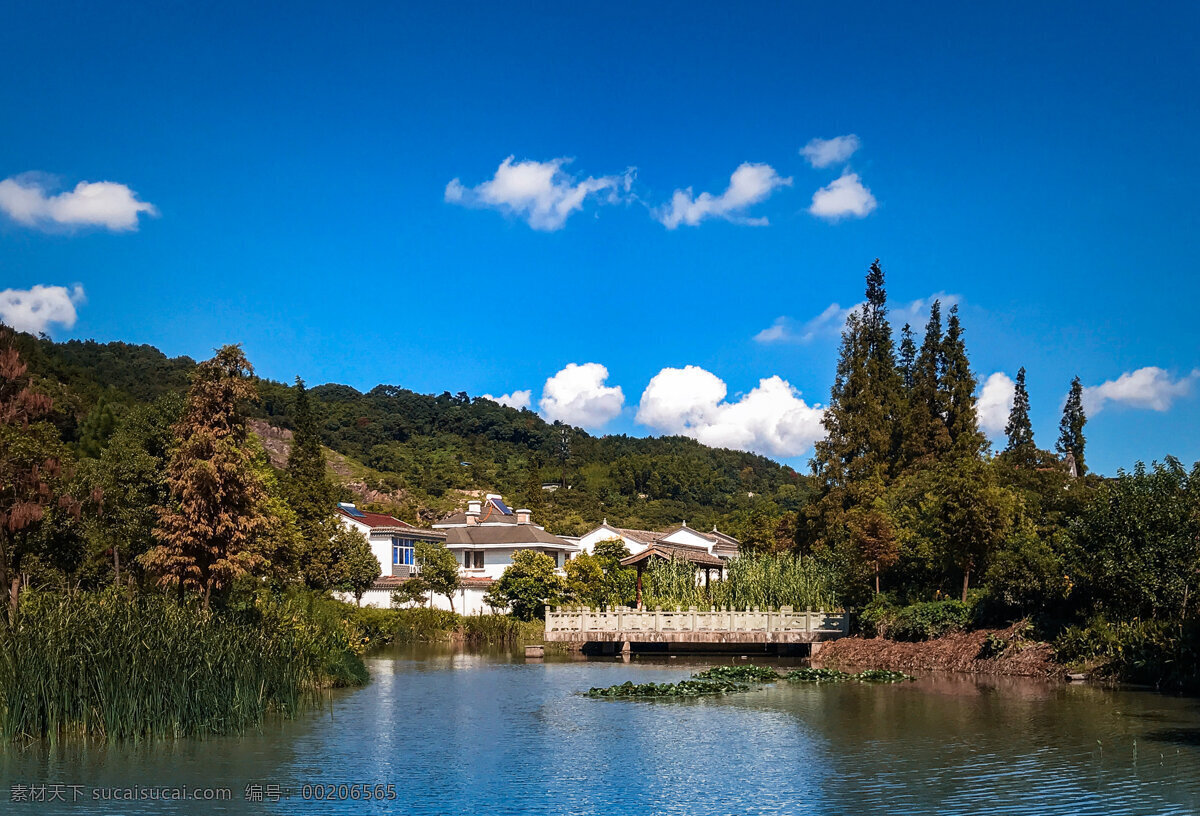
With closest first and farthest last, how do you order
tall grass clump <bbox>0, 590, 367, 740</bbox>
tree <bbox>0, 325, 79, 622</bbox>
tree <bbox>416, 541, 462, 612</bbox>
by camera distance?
1. tall grass clump <bbox>0, 590, 367, 740</bbox>
2. tree <bbox>0, 325, 79, 622</bbox>
3. tree <bbox>416, 541, 462, 612</bbox>

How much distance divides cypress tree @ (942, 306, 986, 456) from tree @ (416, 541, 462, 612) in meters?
26.2

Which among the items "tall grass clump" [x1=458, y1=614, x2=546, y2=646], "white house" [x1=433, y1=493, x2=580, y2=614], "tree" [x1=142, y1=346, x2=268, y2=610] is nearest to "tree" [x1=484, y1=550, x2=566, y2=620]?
"tall grass clump" [x1=458, y1=614, x2=546, y2=646]

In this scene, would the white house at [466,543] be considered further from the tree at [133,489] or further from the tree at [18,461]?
the tree at [18,461]

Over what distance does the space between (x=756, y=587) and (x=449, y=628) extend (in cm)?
1452

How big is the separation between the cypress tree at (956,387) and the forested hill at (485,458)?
37.9 ft

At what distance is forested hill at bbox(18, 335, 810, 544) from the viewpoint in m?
78.9

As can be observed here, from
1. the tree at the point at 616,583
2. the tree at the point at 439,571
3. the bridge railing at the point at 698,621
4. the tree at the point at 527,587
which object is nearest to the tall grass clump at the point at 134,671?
the bridge railing at the point at 698,621

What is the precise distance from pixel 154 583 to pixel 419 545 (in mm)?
26497

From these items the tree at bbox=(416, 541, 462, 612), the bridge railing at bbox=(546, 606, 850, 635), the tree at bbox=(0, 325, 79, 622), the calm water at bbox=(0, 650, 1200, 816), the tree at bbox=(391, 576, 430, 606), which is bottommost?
the calm water at bbox=(0, 650, 1200, 816)

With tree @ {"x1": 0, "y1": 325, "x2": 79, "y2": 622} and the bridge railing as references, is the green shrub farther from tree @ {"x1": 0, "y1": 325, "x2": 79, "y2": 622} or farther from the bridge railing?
tree @ {"x1": 0, "y1": 325, "x2": 79, "y2": 622}

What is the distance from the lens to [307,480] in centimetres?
4469

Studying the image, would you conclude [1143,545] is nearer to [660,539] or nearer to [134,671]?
[134,671]

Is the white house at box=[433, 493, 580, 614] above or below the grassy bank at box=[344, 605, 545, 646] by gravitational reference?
above

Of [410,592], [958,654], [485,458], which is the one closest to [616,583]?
[410,592]
